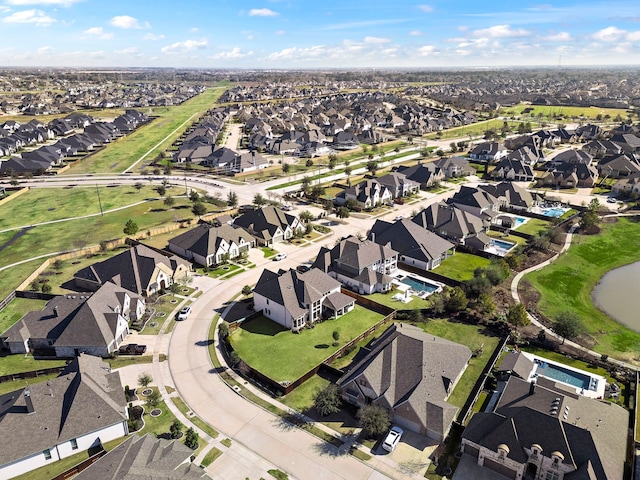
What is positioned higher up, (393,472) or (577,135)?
(577,135)

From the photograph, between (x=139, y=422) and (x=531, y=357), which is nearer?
(x=139, y=422)

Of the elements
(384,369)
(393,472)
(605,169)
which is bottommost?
(393,472)

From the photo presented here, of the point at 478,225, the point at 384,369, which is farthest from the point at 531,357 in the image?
the point at 478,225

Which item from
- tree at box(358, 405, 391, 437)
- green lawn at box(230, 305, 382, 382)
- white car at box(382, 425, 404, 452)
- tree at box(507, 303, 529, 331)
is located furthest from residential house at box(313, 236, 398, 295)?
white car at box(382, 425, 404, 452)

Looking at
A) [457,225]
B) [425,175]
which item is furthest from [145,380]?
[425,175]

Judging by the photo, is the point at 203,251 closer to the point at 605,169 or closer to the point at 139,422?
the point at 139,422

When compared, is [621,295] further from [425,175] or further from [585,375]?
[425,175]

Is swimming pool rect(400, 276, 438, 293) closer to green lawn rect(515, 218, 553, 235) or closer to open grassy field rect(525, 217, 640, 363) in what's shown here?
open grassy field rect(525, 217, 640, 363)
